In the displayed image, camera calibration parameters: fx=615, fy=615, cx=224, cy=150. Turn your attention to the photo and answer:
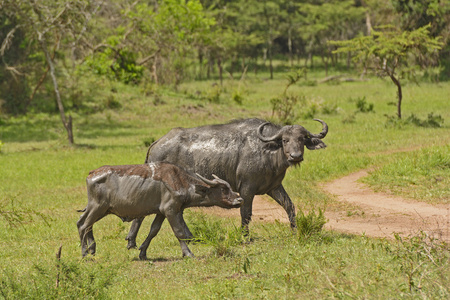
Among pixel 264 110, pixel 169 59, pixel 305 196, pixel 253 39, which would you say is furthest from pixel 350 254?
pixel 253 39

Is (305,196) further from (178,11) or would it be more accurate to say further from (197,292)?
(178,11)

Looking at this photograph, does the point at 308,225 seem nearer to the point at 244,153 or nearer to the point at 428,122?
the point at 244,153

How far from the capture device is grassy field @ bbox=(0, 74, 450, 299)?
697 centimetres

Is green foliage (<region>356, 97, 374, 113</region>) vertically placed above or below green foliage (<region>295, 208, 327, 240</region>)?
below

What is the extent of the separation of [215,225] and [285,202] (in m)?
1.27

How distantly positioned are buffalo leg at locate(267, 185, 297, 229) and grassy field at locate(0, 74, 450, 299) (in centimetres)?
36

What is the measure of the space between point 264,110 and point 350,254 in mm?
24268

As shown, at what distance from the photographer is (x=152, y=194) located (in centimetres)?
855

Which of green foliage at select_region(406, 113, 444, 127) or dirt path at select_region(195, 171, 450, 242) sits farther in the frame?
green foliage at select_region(406, 113, 444, 127)

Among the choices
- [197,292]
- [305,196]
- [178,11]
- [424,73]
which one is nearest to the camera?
[197,292]

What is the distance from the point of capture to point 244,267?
7.47 meters

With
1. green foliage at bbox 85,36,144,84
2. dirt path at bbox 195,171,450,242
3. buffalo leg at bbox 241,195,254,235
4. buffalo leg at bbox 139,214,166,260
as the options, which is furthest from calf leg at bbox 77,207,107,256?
green foliage at bbox 85,36,144,84

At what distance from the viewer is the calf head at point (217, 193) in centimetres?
857

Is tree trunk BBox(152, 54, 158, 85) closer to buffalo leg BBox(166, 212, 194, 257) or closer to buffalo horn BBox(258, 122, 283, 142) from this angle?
buffalo horn BBox(258, 122, 283, 142)
